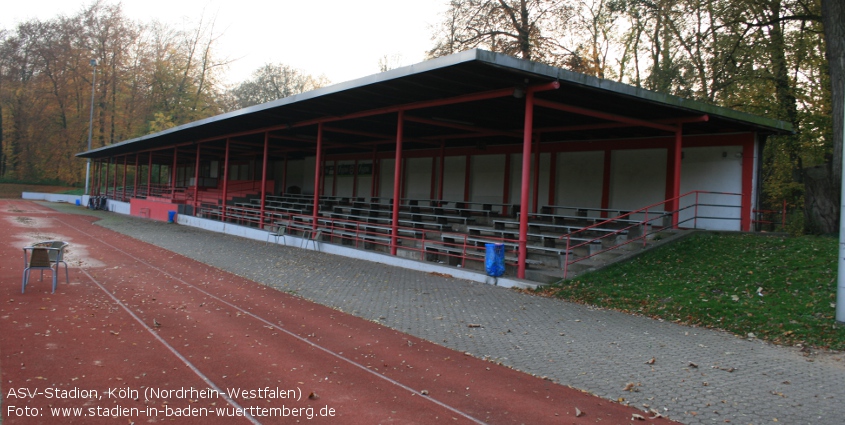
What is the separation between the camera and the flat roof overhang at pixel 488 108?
1092 centimetres

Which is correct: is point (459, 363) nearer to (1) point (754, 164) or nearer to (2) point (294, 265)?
(2) point (294, 265)

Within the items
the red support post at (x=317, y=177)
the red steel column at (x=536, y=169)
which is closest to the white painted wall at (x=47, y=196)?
the red support post at (x=317, y=177)

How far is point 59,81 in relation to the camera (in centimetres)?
5456

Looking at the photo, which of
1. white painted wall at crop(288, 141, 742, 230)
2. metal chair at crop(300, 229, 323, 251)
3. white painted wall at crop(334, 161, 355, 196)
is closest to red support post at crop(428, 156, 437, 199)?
white painted wall at crop(288, 141, 742, 230)

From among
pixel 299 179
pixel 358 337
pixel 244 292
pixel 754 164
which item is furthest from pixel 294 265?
pixel 299 179

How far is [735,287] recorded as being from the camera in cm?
979

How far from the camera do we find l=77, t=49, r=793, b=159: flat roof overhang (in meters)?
10.9

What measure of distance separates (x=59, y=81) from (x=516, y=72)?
Result: 59.4m

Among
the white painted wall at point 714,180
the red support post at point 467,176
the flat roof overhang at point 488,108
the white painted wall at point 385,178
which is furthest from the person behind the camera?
the white painted wall at point 385,178

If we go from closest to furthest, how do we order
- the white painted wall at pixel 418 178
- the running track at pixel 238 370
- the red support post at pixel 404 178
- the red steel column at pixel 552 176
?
the running track at pixel 238 370, the red steel column at pixel 552 176, the white painted wall at pixel 418 178, the red support post at pixel 404 178

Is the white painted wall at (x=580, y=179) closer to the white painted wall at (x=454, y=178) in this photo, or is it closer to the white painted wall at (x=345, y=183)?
the white painted wall at (x=454, y=178)

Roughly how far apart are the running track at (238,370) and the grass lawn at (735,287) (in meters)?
4.26

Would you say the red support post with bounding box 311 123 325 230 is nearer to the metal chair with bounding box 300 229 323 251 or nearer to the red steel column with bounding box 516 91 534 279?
the metal chair with bounding box 300 229 323 251

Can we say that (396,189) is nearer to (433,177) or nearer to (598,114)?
(598,114)
